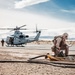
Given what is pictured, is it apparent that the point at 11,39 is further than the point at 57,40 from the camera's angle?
Yes

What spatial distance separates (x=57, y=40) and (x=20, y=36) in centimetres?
5484

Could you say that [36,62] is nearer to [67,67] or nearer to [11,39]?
[67,67]

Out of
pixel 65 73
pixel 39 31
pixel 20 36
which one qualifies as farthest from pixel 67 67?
pixel 39 31

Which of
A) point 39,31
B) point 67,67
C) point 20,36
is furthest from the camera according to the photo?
point 39,31

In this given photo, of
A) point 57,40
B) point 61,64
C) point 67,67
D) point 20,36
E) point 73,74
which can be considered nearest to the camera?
point 73,74

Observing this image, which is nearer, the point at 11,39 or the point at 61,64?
the point at 61,64

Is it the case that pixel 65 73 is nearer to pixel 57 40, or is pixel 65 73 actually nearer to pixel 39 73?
pixel 39 73

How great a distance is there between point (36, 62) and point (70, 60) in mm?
1881

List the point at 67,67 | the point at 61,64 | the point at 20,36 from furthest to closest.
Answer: the point at 20,36 < the point at 61,64 < the point at 67,67

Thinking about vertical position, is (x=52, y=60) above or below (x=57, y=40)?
below

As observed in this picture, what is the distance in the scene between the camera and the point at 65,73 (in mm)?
12312

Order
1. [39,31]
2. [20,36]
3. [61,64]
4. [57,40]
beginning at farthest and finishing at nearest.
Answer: [39,31] < [20,36] < [57,40] < [61,64]

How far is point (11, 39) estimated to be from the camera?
72.3 metres

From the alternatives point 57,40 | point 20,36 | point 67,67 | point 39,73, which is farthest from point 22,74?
point 20,36
